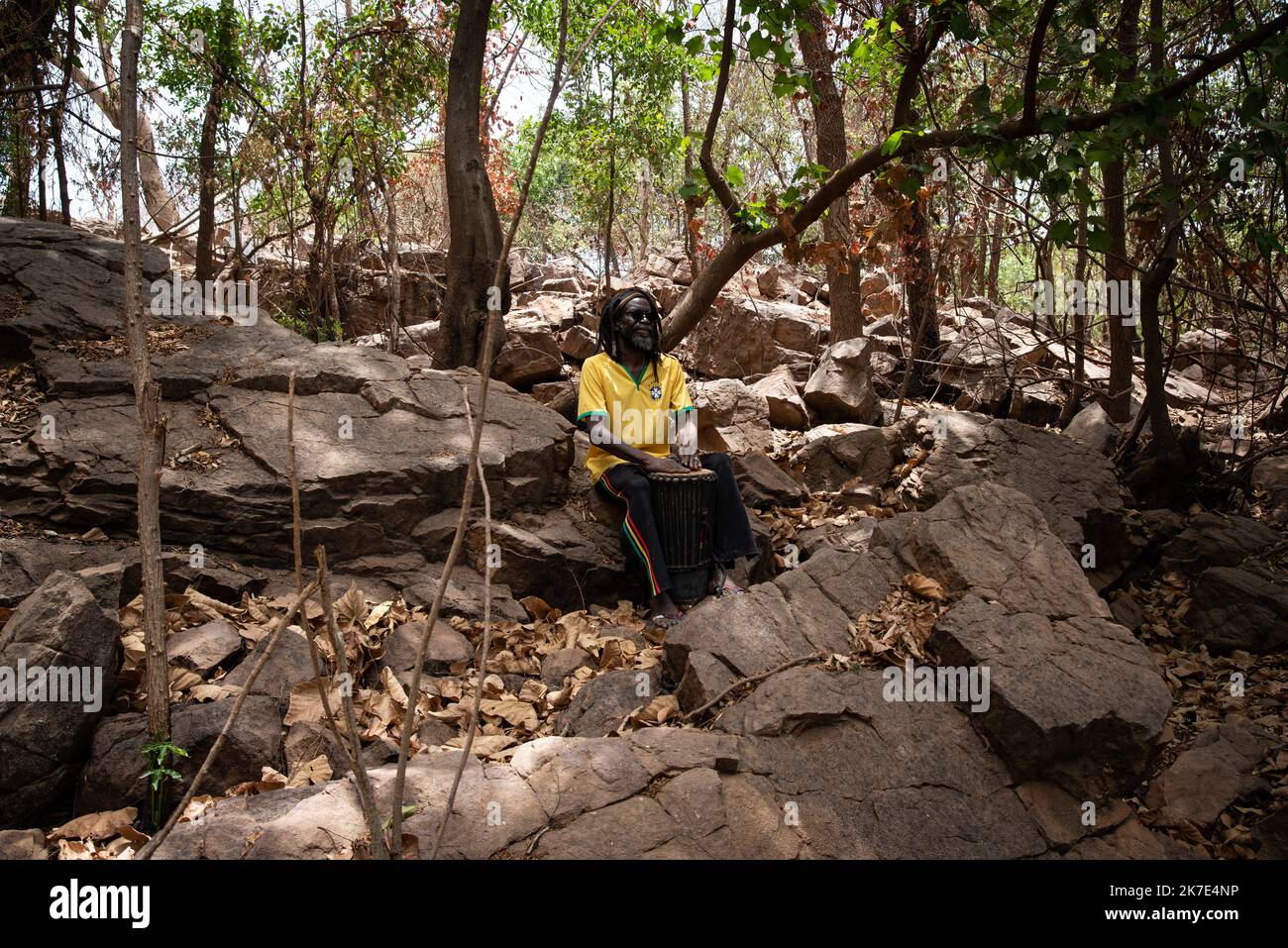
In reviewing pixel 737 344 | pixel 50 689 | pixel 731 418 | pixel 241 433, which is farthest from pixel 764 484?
pixel 50 689

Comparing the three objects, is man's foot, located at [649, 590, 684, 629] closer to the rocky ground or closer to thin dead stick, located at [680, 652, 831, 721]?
the rocky ground

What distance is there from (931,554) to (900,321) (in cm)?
660

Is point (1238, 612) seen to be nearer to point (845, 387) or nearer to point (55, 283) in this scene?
point (845, 387)

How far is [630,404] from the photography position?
217 inches

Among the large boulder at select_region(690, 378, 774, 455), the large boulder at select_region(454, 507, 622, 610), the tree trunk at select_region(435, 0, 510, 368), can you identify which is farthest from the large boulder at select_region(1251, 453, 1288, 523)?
the tree trunk at select_region(435, 0, 510, 368)

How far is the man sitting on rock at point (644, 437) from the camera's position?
5.03 m

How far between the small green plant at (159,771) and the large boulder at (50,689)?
280 mm

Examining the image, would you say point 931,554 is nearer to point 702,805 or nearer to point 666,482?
point 666,482

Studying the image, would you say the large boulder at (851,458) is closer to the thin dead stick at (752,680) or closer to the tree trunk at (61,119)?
the thin dead stick at (752,680)

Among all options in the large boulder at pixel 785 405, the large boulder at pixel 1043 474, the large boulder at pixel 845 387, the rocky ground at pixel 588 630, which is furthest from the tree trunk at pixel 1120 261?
the large boulder at pixel 785 405

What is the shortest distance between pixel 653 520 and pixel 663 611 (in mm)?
534

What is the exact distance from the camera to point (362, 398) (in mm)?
5691

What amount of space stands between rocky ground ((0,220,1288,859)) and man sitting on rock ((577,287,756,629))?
1.24 feet

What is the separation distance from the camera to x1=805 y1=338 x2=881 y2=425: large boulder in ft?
26.2
